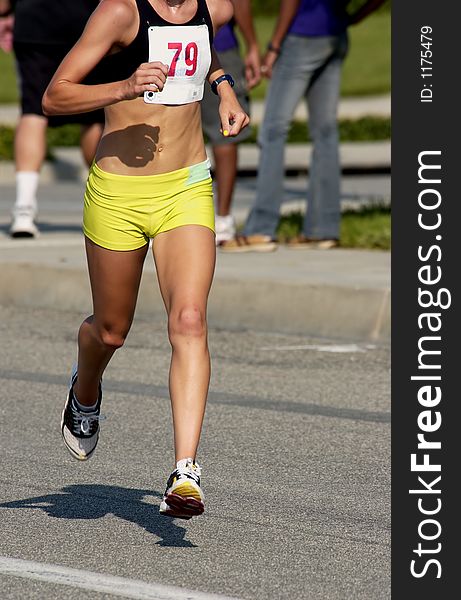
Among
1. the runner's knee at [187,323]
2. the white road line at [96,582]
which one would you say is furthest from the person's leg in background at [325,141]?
the white road line at [96,582]

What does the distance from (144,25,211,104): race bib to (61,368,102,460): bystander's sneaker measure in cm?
Result: 116

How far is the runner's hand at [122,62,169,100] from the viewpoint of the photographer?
5004 mm

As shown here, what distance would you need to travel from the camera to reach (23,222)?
1148 cm

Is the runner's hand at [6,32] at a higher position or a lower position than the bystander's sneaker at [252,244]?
higher

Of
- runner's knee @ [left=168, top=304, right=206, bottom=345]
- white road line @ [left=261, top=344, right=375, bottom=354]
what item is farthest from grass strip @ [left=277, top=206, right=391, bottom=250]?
runner's knee @ [left=168, top=304, right=206, bottom=345]

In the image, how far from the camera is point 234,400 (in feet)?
24.8

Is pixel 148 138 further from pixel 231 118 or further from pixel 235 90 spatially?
pixel 235 90

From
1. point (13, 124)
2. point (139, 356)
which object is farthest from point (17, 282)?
point (13, 124)

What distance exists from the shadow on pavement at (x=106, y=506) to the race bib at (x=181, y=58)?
134 centimetres

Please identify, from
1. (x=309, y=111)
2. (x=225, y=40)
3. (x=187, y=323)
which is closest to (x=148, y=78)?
(x=187, y=323)

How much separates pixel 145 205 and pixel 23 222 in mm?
6153

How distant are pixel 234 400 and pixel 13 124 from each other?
14587 mm

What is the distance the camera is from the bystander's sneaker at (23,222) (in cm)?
1146

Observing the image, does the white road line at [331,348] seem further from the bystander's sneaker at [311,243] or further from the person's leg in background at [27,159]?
the person's leg in background at [27,159]
